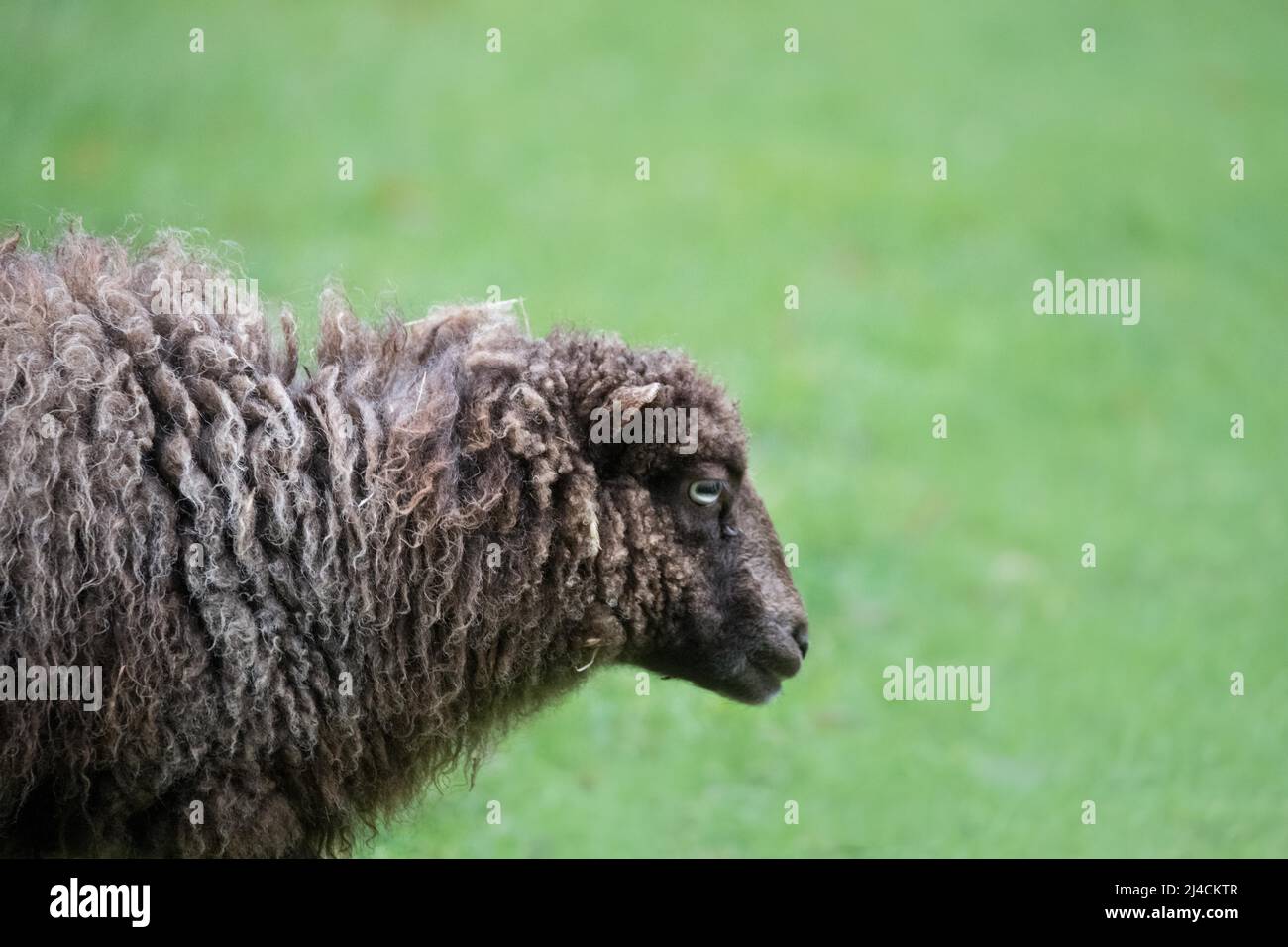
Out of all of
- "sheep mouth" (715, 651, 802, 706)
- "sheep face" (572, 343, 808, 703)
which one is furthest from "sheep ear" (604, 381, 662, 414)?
"sheep mouth" (715, 651, 802, 706)

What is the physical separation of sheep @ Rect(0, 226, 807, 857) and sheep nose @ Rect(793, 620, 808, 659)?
0.45 feet

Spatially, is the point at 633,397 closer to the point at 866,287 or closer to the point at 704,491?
the point at 704,491

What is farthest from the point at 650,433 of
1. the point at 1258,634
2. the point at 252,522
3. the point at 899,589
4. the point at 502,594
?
the point at 1258,634

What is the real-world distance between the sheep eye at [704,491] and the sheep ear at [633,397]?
0.43m

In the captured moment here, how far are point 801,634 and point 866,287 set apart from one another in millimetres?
10354

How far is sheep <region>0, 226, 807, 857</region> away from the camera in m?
4.95

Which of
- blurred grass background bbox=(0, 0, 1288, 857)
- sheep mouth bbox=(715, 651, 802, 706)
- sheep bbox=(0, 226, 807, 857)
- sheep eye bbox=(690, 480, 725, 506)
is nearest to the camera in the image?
sheep bbox=(0, 226, 807, 857)

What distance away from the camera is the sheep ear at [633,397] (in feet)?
18.2

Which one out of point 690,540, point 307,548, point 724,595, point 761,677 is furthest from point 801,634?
point 307,548

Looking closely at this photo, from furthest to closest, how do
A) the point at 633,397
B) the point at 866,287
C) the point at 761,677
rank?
the point at 866,287 → the point at 761,677 → the point at 633,397

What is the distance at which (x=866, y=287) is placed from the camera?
16062 mm

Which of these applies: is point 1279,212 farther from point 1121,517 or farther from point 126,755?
point 126,755

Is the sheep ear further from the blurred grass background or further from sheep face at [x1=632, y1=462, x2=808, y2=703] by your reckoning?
the blurred grass background
